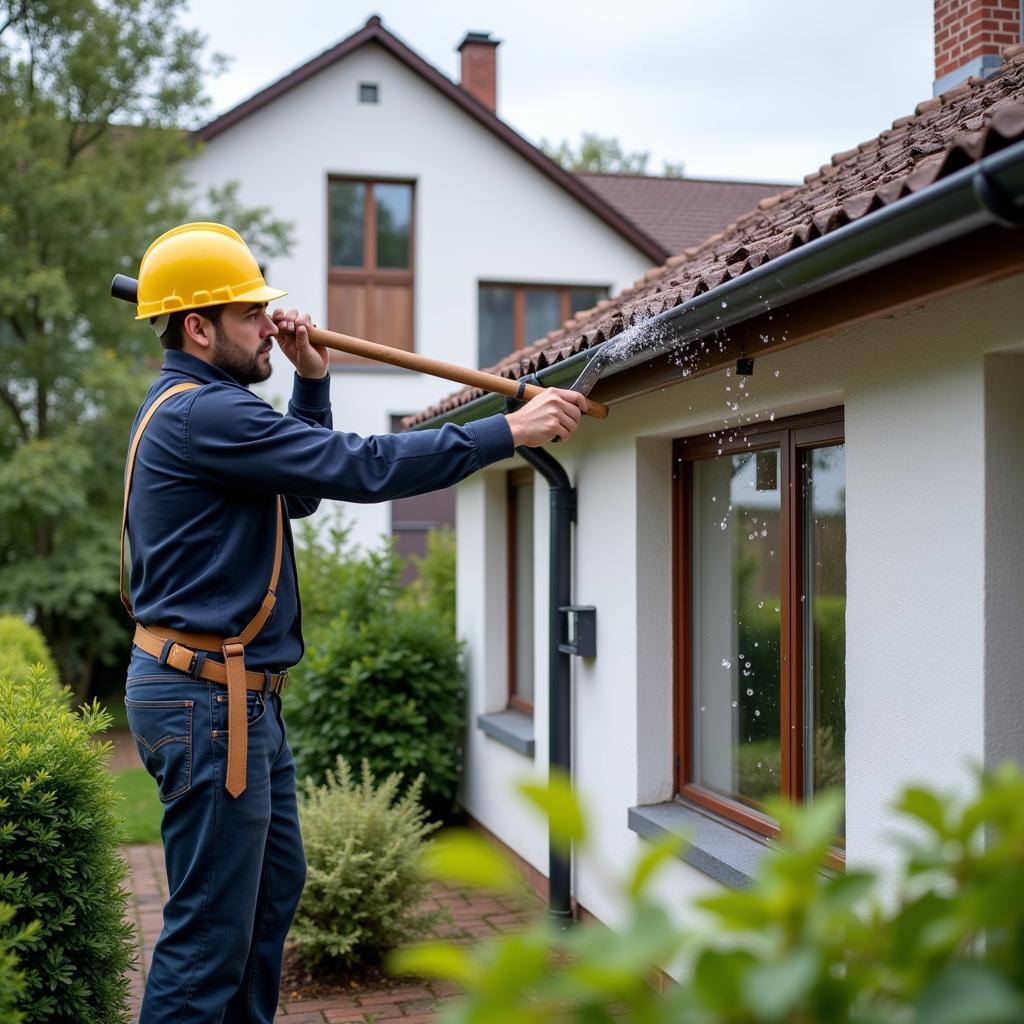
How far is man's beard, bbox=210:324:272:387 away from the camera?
351 centimetres

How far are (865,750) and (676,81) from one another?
35268 millimetres

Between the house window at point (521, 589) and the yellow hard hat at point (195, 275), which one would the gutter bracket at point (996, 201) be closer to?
the yellow hard hat at point (195, 275)

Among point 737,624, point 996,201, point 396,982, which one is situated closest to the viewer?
point 996,201

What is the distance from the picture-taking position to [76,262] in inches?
527

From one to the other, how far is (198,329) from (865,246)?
1.81 meters

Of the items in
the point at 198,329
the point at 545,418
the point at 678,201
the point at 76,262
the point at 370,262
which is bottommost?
the point at 545,418

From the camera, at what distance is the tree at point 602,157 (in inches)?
1794

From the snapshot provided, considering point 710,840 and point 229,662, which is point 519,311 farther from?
point 229,662

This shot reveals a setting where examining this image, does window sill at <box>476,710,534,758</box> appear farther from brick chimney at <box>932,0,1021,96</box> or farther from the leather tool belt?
brick chimney at <box>932,0,1021,96</box>

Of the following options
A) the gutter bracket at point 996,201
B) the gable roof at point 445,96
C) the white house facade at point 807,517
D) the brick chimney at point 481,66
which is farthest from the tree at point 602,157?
the gutter bracket at point 996,201

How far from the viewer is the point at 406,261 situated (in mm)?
17531

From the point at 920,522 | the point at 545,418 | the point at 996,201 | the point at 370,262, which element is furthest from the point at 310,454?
the point at 370,262

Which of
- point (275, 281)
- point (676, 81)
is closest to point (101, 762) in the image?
point (275, 281)

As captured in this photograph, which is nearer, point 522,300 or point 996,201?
point 996,201
